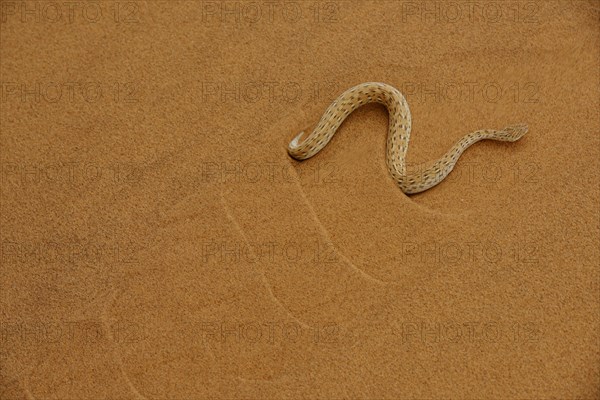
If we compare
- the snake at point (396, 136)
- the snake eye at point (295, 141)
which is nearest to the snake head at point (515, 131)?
the snake at point (396, 136)

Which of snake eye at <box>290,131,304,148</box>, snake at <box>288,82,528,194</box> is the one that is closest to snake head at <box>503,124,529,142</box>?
snake at <box>288,82,528,194</box>

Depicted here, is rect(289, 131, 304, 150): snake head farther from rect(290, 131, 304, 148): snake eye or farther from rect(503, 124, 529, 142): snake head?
rect(503, 124, 529, 142): snake head

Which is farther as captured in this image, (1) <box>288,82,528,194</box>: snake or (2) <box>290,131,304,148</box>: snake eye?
(2) <box>290,131,304,148</box>: snake eye

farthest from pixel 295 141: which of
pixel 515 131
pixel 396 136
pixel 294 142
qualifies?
pixel 515 131

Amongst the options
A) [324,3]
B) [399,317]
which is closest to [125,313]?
[399,317]

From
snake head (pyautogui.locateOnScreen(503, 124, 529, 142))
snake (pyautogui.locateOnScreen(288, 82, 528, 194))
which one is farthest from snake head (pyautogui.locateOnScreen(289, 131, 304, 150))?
snake head (pyautogui.locateOnScreen(503, 124, 529, 142))

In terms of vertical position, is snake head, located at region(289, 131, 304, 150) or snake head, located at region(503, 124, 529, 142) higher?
snake head, located at region(289, 131, 304, 150)
